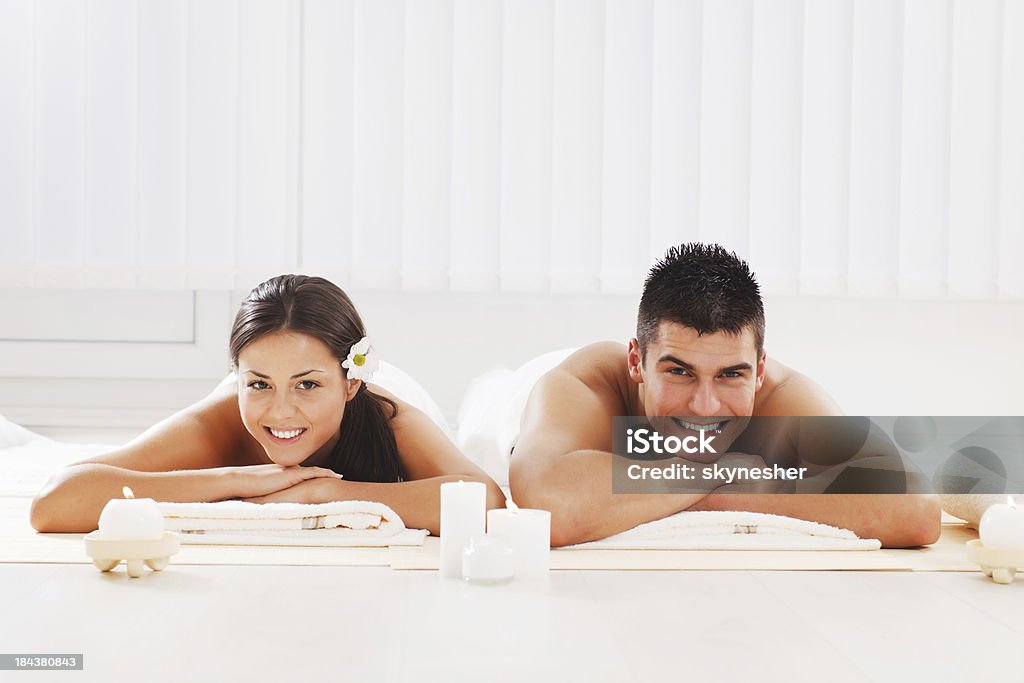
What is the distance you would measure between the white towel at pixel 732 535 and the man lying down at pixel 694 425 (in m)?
0.02

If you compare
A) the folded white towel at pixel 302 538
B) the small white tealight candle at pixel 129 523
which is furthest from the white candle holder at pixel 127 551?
the folded white towel at pixel 302 538

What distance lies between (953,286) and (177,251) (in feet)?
7.81

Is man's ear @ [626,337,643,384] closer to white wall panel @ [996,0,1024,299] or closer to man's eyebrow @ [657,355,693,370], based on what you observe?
man's eyebrow @ [657,355,693,370]

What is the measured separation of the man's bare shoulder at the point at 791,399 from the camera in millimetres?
1888

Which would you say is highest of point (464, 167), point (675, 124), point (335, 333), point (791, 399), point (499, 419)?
point (675, 124)

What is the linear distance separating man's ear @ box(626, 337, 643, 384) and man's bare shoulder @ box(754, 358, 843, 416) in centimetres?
24

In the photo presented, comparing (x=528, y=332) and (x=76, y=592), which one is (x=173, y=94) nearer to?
(x=528, y=332)

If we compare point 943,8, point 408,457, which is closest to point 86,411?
point 408,457

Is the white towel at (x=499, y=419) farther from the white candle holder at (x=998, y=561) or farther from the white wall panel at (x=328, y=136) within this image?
the white candle holder at (x=998, y=561)

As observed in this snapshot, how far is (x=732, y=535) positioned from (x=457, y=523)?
1.72ft

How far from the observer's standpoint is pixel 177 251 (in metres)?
3.10

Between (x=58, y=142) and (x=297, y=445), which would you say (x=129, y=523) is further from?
(x=58, y=142)

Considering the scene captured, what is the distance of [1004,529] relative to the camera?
1475 millimetres

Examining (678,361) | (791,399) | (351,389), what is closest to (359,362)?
(351,389)
